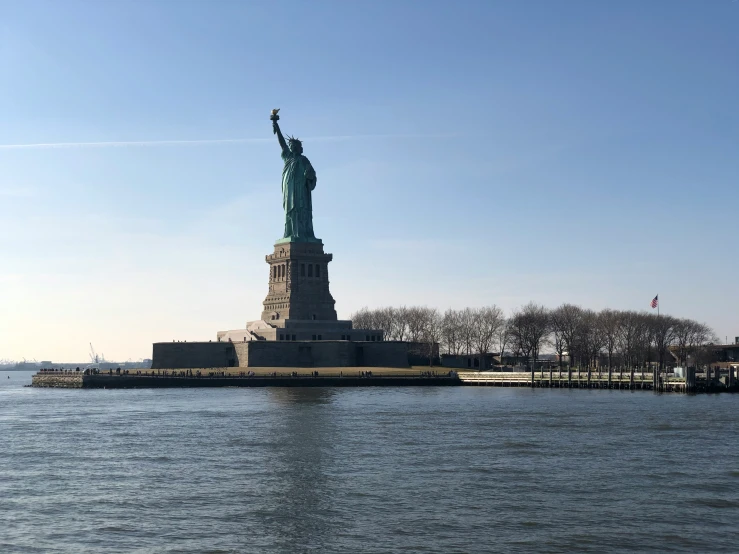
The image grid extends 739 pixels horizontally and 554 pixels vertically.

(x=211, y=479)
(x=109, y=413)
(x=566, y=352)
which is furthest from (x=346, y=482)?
(x=566, y=352)

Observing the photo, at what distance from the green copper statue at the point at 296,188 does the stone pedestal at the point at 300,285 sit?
2310mm

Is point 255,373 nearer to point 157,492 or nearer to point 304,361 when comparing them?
point 304,361

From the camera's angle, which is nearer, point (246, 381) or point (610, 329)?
point (246, 381)

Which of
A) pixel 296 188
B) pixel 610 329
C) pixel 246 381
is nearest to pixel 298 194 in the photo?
pixel 296 188

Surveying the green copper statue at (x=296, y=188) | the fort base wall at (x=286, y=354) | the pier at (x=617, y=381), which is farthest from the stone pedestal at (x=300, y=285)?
the pier at (x=617, y=381)

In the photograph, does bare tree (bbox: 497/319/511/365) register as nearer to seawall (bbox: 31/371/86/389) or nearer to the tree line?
the tree line

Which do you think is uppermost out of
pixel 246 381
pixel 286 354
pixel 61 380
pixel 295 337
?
pixel 295 337

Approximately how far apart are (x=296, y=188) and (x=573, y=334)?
4851 cm

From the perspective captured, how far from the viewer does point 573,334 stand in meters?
152

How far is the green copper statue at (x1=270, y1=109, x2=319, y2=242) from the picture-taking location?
14138 centimetres

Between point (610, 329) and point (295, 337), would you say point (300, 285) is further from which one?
point (610, 329)

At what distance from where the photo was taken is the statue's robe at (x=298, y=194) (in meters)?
142

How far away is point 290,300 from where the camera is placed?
137m

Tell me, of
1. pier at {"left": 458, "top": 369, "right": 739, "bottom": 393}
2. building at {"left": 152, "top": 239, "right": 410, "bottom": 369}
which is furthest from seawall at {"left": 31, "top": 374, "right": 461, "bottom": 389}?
building at {"left": 152, "top": 239, "right": 410, "bottom": 369}
